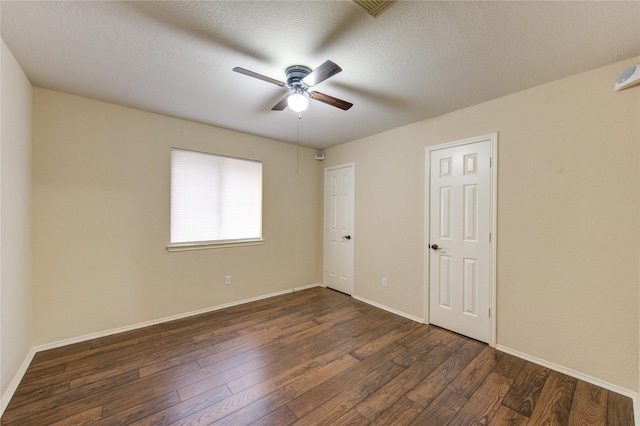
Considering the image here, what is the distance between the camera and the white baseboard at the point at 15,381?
1723 mm

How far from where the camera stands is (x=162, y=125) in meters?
3.09

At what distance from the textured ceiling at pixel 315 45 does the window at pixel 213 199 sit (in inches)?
37.3

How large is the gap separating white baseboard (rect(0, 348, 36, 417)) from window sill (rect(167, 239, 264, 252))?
4.64ft

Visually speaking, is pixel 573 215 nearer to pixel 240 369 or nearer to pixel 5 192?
pixel 240 369

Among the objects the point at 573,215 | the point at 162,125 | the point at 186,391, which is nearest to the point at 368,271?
the point at 573,215

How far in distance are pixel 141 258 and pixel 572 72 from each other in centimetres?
461

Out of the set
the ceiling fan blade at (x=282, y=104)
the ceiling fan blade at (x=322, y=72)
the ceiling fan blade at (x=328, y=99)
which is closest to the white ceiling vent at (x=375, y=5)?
the ceiling fan blade at (x=322, y=72)

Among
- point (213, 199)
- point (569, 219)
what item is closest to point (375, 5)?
point (569, 219)

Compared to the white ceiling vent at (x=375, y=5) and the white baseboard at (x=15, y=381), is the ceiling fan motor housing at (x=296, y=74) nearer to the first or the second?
the white ceiling vent at (x=375, y=5)

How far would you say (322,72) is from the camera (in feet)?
5.66

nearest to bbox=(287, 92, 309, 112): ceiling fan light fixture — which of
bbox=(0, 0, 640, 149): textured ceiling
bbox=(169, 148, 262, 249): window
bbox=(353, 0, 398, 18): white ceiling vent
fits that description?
bbox=(0, 0, 640, 149): textured ceiling

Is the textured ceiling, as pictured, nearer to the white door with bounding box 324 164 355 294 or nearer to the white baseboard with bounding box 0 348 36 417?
the white door with bounding box 324 164 355 294

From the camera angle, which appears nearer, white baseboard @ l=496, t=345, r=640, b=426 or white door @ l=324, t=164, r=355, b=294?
white baseboard @ l=496, t=345, r=640, b=426

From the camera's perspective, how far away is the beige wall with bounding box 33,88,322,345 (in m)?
2.46
